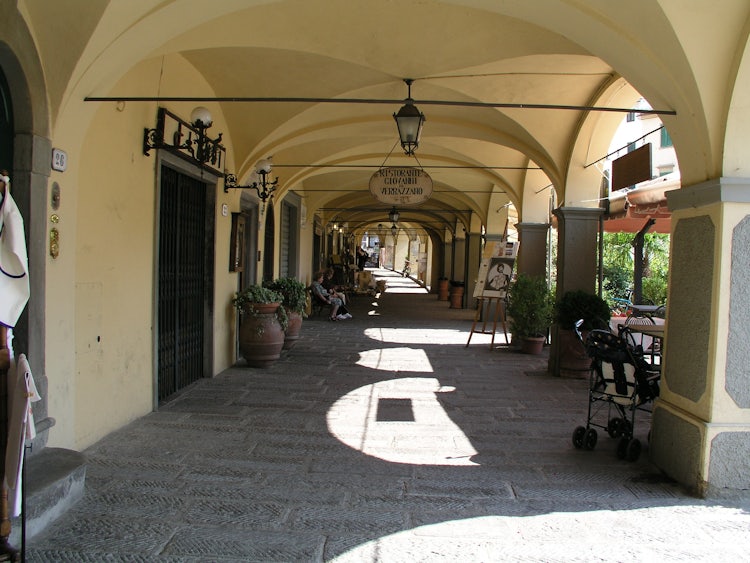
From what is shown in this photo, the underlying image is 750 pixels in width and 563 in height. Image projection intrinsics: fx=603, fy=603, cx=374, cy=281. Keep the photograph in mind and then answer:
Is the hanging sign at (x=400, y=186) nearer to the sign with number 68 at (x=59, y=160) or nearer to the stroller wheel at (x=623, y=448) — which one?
the stroller wheel at (x=623, y=448)

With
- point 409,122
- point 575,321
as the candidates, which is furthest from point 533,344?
point 409,122

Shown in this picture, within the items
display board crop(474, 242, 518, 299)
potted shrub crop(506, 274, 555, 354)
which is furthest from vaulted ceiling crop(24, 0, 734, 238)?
potted shrub crop(506, 274, 555, 354)

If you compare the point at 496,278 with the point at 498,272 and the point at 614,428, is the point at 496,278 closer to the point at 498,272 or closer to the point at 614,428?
the point at 498,272

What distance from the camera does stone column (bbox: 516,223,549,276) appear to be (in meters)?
10.6

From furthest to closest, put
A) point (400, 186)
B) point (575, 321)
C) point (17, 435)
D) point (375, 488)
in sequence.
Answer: point (400, 186) → point (575, 321) → point (375, 488) → point (17, 435)

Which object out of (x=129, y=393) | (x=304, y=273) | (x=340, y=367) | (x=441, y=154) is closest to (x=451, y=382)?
(x=340, y=367)

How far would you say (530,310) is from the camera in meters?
9.68

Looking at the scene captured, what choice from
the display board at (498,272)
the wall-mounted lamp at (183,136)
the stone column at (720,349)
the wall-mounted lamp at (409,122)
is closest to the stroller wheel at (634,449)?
the stone column at (720,349)

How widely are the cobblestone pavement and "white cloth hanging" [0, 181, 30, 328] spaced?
1193 millimetres

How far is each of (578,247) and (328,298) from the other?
735 centimetres

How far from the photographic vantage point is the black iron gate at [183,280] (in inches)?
235

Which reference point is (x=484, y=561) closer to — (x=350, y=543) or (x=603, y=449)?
(x=350, y=543)

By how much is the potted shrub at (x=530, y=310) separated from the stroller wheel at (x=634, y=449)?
16.4ft

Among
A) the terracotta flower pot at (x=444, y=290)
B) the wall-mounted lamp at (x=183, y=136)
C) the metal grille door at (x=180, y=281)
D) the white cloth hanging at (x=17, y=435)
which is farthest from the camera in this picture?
the terracotta flower pot at (x=444, y=290)
